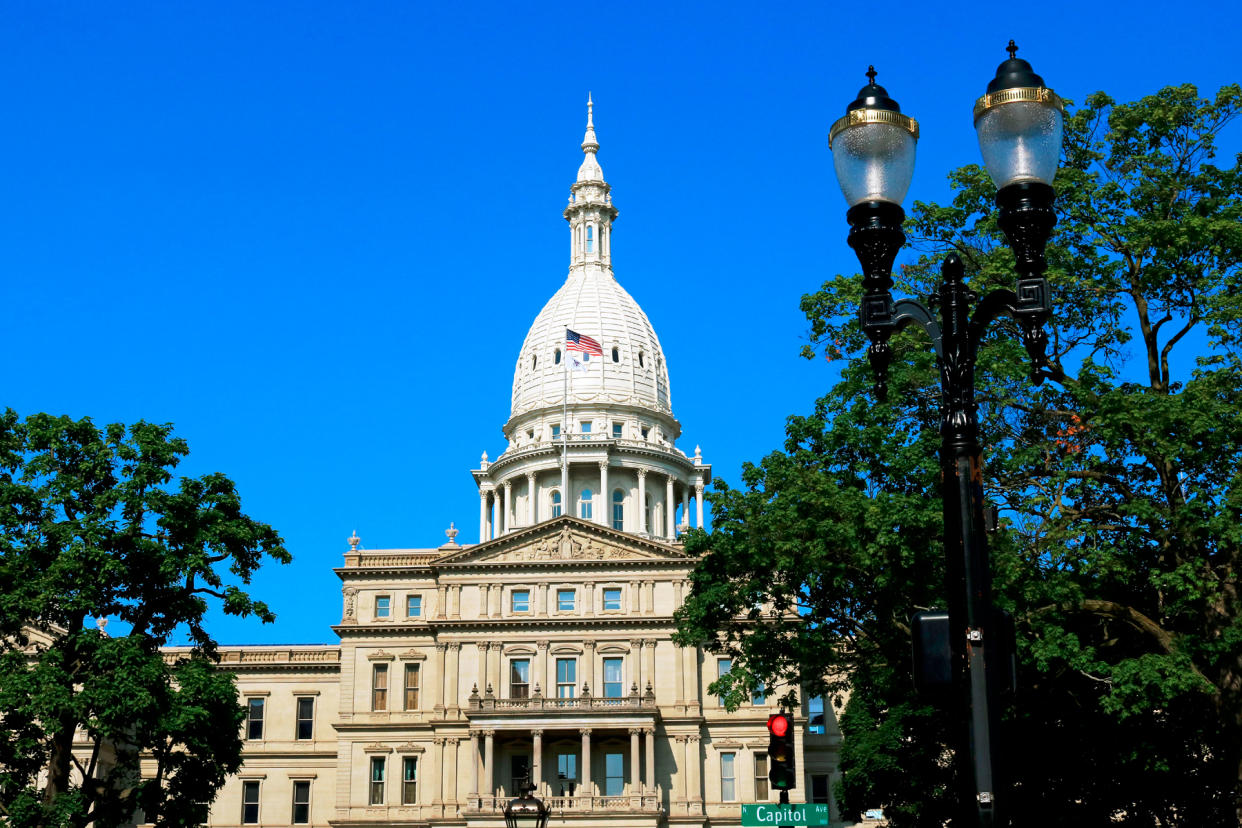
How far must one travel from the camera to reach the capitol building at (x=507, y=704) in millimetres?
79875

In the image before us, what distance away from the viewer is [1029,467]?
3462 cm

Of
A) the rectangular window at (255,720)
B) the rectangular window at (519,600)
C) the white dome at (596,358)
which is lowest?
the rectangular window at (255,720)

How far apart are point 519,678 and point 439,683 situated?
4.52 m

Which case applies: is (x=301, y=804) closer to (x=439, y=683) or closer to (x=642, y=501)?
(x=439, y=683)

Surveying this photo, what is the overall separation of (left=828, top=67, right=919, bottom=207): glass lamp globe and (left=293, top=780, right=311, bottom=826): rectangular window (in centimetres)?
8217

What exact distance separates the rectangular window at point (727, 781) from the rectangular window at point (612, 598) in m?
9.88

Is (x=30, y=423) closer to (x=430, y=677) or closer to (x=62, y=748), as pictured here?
(x=62, y=748)

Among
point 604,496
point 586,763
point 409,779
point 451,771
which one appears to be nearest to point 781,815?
point 586,763

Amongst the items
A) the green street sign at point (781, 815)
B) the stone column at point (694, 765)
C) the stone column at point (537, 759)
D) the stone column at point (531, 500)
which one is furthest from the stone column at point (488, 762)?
the green street sign at point (781, 815)

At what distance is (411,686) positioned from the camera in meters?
84.5

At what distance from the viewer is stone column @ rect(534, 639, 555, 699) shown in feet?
270

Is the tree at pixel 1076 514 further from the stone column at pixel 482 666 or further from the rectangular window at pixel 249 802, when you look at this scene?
the rectangular window at pixel 249 802

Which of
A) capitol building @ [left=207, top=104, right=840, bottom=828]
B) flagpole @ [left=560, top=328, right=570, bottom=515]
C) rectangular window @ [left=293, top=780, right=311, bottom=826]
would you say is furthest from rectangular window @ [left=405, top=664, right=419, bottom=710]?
flagpole @ [left=560, top=328, right=570, bottom=515]

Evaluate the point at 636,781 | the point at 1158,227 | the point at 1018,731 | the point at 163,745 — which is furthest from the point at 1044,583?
the point at 636,781
